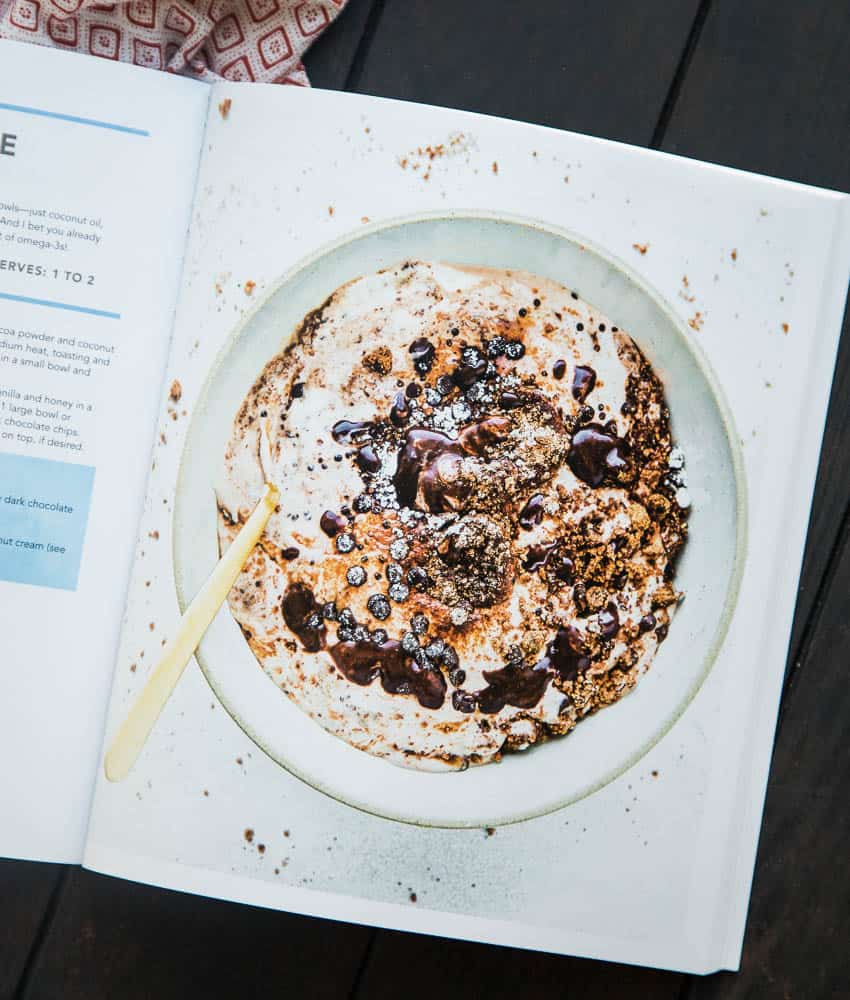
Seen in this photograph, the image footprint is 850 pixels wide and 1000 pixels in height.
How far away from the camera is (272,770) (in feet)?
1.45

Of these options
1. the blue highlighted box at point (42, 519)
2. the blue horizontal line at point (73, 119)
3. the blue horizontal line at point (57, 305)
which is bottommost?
the blue highlighted box at point (42, 519)

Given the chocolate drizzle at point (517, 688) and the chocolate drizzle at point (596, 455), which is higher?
the chocolate drizzle at point (596, 455)

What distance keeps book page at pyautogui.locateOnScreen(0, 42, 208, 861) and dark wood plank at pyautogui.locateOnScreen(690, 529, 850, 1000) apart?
34 centimetres

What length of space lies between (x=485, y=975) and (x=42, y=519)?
12.4 inches

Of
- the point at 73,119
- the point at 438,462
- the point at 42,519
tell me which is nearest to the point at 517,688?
the point at 438,462

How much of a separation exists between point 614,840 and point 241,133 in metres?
0.38

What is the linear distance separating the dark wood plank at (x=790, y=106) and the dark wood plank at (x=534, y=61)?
24 millimetres

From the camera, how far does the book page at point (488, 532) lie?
438mm

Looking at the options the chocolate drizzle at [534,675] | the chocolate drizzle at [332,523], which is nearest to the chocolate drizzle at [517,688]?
the chocolate drizzle at [534,675]

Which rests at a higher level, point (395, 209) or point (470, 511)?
point (395, 209)

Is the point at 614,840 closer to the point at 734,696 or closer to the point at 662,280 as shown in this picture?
the point at 734,696

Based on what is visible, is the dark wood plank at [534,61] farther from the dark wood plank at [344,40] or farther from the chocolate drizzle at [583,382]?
the chocolate drizzle at [583,382]

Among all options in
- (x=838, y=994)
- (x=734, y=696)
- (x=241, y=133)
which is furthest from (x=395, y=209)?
(x=838, y=994)

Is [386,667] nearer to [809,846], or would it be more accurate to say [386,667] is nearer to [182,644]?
[182,644]
